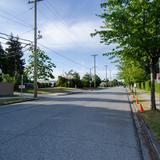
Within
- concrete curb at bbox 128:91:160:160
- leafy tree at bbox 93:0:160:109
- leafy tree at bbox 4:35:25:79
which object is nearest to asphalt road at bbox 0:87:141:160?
concrete curb at bbox 128:91:160:160

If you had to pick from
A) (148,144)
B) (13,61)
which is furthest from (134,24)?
(13,61)

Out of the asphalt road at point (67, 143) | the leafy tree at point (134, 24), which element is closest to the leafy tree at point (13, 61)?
the leafy tree at point (134, 24)

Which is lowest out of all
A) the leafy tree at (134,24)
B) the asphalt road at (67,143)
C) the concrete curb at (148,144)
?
the concrete curb at (148,144)

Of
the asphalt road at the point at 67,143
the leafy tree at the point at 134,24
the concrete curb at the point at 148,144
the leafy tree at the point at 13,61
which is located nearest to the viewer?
the asphalt road at the point at 67,143

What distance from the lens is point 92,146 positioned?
7789 mm

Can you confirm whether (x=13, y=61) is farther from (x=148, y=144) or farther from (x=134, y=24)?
(x=148, y=144)

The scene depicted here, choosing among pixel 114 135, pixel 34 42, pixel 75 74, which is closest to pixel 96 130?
pixel 114 135

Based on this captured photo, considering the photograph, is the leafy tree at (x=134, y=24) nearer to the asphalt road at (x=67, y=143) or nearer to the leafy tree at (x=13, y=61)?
the asphalt road at (x=67, y=143)

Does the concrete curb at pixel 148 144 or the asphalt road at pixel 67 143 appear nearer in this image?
the asphalt road at pixel 67 143

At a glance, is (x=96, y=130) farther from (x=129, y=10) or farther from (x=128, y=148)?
(x=129, y=10)

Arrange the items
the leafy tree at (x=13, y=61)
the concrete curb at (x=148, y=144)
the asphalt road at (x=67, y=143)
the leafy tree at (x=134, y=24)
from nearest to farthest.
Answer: the asphalt road at (x=67, y=143)
the concrete curb at (x=148, y=144)
the leafy tree at (x=134, y=24)
the leafy tree at (x=13, y=61)

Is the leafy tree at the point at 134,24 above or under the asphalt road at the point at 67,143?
above

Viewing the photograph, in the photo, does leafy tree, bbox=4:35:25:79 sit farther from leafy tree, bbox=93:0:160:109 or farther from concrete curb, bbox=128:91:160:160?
concrete curb, bbox=128:91:160:160

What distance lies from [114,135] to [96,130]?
987mm
